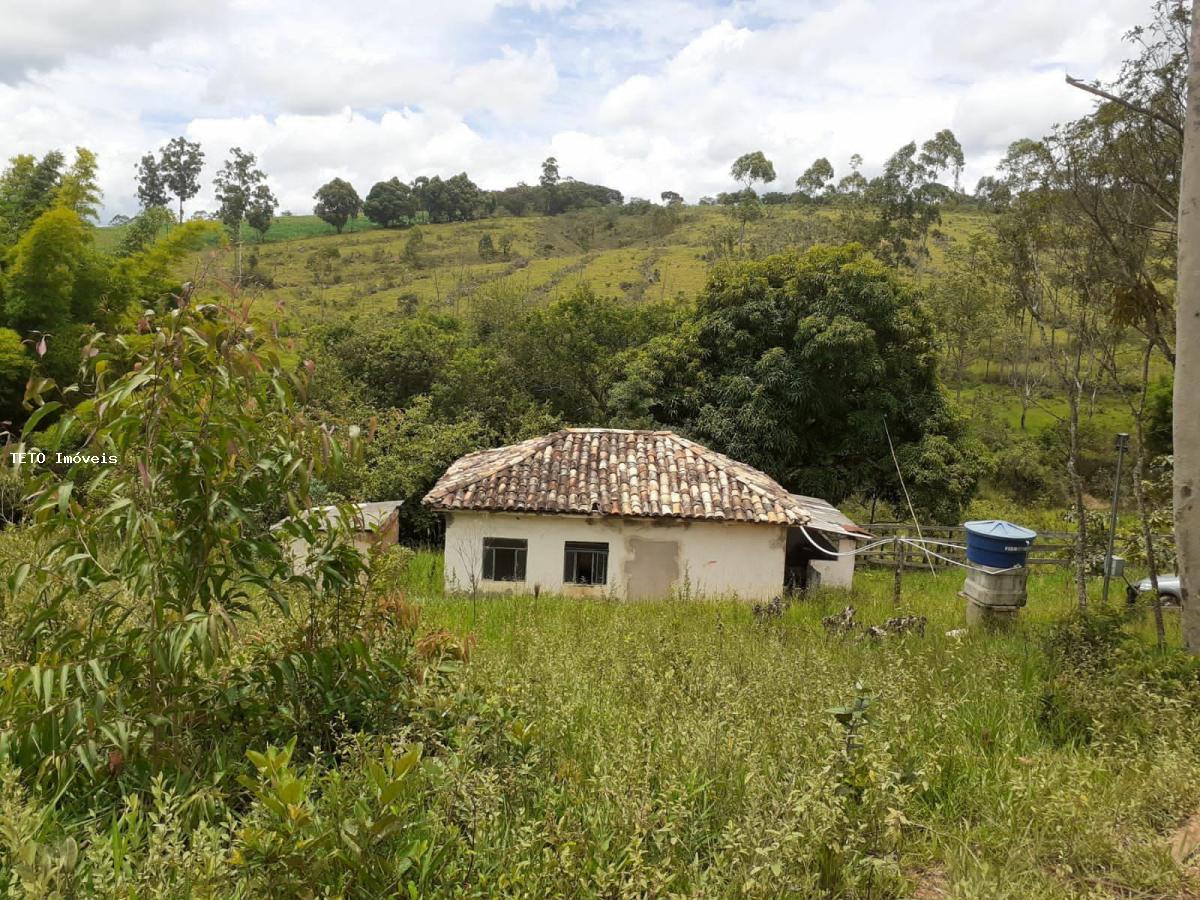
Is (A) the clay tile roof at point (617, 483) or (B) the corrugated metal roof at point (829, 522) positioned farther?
(B) the corrugated metal roof at point (829, 522)

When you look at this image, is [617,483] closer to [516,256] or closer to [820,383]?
[820,383]

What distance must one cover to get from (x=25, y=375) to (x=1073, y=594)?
1985cm

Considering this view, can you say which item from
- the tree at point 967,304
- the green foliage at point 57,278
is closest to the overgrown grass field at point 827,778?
the green foliage at point 57,278

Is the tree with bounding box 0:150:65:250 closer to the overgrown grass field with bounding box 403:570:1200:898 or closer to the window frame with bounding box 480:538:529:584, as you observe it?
the window frame with bounding box 480:538:529:584

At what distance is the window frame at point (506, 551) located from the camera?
49.9 ft

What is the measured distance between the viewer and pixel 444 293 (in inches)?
2056

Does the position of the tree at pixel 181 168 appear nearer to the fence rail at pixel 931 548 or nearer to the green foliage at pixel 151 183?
the green foliage at pixel 151 183

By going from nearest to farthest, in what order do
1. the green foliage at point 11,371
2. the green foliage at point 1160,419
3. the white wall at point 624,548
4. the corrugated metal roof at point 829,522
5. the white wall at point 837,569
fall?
the green foliage at point 11,371, the white wall at point 624,548, the corrugated metal roof at point 829,522, the white wall at point 837,569, the green foliage at point 1160,419

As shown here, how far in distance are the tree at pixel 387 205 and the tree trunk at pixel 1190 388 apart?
247ft

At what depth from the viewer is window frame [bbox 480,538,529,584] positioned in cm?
1520

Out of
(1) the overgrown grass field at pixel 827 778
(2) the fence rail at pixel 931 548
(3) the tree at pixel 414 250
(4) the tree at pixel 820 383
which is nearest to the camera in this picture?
(1) the overgrown grass field at pixel 827 778

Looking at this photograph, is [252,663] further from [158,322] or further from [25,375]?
[25,375]

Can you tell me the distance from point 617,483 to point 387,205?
6679 cm

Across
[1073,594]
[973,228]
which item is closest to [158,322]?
[1073,594]
